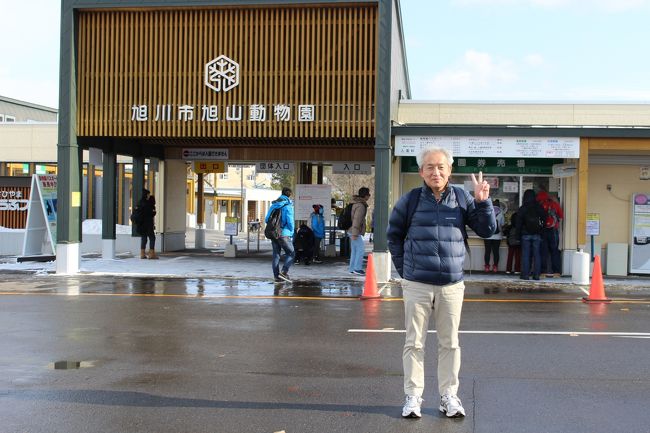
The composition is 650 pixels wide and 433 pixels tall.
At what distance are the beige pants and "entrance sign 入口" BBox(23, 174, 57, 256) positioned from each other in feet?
48.9

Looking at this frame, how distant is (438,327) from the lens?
5.01 metres

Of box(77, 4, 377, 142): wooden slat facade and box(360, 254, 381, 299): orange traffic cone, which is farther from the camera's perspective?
box(77, 4, 377, 142): wooden slat facade

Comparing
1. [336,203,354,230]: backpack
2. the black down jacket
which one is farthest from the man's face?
[336,203,354,230]: backpack

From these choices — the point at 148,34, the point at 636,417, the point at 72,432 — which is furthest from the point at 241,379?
the point at 148,34

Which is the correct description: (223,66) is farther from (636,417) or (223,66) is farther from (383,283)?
(636,417)

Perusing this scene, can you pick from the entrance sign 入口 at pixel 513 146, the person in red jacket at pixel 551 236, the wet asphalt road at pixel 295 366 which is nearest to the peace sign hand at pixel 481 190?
the wet asphalt road at pixel 295 366

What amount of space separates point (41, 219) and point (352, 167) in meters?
8.63

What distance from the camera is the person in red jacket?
14992 mm

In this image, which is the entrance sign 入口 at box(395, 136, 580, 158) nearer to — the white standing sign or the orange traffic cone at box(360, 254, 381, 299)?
the orange traffic cone at box(360, 254, 381, 299)

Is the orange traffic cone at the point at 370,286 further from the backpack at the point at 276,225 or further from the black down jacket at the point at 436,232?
the black down jacket at the point at 436,232

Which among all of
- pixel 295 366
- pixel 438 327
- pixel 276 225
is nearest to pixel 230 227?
pixel 276 225

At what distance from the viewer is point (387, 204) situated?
14.0 metres

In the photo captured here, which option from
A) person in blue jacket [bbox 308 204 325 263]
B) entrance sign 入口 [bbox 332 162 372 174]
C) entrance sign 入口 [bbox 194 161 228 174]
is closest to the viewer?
person in blue jacket [bbox 308 204 325 263]

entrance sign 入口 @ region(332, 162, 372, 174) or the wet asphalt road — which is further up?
entrance sign 入口 @ region(332, 162, 372, 174)
